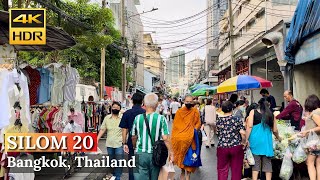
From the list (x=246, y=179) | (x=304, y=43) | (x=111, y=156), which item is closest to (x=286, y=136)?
(x=246, y=179)

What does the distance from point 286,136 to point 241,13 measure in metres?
28.9

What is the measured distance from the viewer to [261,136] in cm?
741

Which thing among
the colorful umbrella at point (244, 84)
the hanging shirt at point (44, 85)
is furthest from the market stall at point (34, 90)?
the colorful umbrella at point (244, 84)

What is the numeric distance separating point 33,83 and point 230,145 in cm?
454

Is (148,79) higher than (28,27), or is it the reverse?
(148,79)

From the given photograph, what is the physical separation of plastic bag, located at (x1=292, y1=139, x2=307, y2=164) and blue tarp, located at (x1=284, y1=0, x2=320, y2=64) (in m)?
3.93

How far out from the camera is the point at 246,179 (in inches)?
330

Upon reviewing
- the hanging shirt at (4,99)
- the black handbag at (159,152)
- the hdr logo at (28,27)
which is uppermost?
the hdr logo at (28,27)

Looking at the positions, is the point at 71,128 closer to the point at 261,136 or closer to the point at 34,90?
the point at 34,90

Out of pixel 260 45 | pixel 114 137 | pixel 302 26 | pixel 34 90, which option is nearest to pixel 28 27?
pixel 34 90

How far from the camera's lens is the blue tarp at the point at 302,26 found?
413 inches

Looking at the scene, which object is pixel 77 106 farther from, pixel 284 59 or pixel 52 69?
pixel 284 59

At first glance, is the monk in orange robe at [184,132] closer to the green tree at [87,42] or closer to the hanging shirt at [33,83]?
the hanging shirt at [33,83]

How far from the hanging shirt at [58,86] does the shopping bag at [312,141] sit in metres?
5.49
